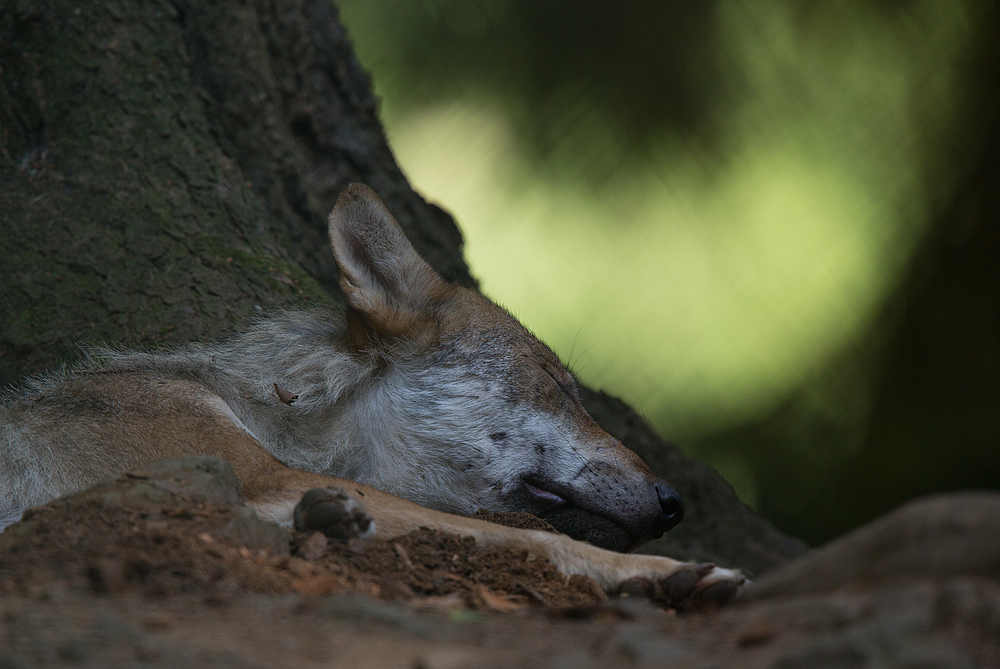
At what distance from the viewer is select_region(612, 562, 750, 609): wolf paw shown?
83.3 inches

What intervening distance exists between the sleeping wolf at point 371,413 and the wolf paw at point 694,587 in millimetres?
793

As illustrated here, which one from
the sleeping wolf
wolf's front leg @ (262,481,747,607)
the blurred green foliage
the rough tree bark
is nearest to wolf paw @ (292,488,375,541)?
wolf's front leg @ (262,481,747,607)

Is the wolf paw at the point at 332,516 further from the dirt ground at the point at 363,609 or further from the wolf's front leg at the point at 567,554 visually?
the dirt ground at the point at 363,609

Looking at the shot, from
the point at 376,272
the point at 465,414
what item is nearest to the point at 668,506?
the point at 465,414

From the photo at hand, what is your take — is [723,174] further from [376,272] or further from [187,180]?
[187,180]

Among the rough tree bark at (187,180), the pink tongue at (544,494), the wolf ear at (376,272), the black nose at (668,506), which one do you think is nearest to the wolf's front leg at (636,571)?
the pink tongue at (544,494)

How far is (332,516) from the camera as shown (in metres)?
2.18

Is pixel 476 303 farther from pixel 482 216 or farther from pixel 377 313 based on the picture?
pixel 482 216

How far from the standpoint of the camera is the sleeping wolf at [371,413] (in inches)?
107

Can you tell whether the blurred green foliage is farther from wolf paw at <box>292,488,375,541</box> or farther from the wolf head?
wolf paw at <box>292,488,375,541</box>

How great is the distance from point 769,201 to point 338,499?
3.65m

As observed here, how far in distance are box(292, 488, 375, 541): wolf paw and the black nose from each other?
1286 millimetres

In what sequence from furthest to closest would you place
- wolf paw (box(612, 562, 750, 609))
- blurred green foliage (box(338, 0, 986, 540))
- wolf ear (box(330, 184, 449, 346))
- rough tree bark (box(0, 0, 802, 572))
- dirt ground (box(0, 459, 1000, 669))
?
blurred green foliage (box(338, 0, 986, 540)) → rough tree bark (box(0, 0, 802, 572)) → wolf ear (box(330, 184, 449, 346)) → wolf paw (box(612, 562, 750, 609)) → dirt ground (box(0, 459, 1000, 669))

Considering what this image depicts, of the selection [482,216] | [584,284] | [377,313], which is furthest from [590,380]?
[377,313]
